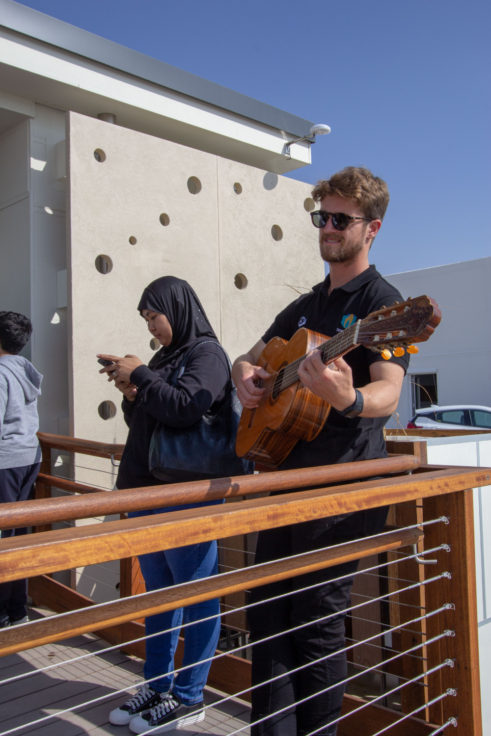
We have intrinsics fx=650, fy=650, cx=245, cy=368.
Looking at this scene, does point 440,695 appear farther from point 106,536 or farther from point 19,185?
point 19,185

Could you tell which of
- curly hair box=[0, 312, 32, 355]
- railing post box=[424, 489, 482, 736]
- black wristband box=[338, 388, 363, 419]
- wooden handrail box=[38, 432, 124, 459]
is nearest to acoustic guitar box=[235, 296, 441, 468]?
black wristband box=[338, 388, 363, 419]

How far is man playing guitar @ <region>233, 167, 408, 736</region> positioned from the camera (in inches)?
67.3

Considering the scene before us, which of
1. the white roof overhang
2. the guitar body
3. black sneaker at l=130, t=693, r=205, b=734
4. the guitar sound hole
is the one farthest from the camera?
the white roof overhang

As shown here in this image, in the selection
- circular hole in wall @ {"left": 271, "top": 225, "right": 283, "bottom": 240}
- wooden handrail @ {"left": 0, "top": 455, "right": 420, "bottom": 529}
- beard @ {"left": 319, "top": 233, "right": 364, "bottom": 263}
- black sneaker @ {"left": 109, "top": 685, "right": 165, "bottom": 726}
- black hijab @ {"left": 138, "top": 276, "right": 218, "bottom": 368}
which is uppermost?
circular hole in wall @ {"left": 271, "top": 225, "right": 283, "bottom": 240}

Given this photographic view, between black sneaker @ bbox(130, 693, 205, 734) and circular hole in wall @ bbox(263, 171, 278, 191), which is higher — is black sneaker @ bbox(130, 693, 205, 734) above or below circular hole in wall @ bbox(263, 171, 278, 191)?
below

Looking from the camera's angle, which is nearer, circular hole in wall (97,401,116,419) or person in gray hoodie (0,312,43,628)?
person in gray hoodie (0,312,43,628)

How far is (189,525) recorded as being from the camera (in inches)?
51.4

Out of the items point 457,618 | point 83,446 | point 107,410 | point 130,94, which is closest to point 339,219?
point 457,618

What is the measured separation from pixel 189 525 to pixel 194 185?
431cm

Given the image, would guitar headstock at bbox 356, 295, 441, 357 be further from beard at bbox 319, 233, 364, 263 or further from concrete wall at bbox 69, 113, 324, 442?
concrete wall at bbox 69, 113, 324, 442

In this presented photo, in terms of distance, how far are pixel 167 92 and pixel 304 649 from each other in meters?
4.48

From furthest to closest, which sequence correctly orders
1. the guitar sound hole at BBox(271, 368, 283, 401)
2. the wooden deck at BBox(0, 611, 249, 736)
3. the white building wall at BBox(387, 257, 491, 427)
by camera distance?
the white building wall at BBox(387, 257, 491, 427) → the wooden deck at BBox(0, 611, 249, 736) → the guitar sound hole at BBox(271, 368, 283, 401)

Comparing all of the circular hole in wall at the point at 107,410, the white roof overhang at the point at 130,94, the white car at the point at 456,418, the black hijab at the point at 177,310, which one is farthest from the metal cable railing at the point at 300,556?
the white car at the point at 456,418

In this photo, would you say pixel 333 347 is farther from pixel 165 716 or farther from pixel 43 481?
pixel 43 481
